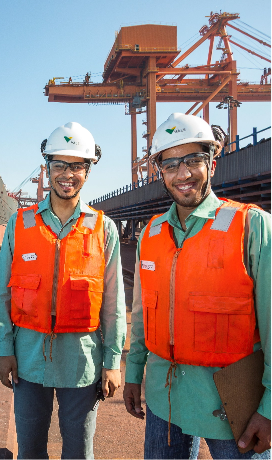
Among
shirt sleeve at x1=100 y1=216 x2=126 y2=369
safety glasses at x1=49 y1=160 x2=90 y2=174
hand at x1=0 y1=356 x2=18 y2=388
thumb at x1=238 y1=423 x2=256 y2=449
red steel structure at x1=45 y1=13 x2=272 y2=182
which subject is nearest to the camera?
thumb at x1=238 y1=423 x2=256 y2=449

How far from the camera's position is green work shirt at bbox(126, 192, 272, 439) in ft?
5.24

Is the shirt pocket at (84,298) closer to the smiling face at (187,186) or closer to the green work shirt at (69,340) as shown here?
the green work shirt at (69,340)

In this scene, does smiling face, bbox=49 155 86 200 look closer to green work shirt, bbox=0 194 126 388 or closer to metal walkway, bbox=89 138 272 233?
green work shirt, bbox=0 194 126 388

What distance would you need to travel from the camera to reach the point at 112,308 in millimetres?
2340

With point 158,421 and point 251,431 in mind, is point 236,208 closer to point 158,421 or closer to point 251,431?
point 251,431

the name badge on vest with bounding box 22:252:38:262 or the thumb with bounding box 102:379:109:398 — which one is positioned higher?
the name badge on vest with bounding box 22:252:38:262

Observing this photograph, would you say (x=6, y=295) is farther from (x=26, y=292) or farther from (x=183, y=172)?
(x=183, y=172)

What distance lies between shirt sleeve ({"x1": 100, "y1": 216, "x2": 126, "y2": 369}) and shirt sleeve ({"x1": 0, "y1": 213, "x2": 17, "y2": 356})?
0.57 metres

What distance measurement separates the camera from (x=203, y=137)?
1966 millimetres

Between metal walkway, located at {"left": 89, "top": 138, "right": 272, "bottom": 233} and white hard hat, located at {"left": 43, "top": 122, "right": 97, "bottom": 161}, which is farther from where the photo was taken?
metal walkway, located at {"left": 89, "top": 138, "right": 272, "bottom": 233}

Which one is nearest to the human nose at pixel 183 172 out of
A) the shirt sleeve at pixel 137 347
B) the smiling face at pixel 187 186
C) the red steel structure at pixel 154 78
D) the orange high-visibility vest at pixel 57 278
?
the smiling face at pixel 187 186

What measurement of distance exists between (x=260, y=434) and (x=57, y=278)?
4.38 feet

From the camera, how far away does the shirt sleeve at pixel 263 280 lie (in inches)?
62.1

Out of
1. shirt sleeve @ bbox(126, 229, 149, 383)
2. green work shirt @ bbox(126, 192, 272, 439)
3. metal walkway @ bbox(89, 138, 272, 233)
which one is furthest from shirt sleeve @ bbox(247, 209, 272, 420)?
metal walkway @ bbox(89, 138, 272, 233)
